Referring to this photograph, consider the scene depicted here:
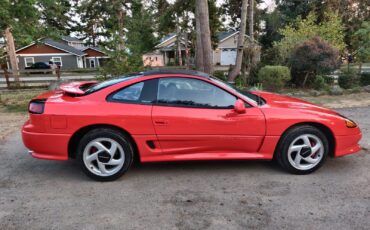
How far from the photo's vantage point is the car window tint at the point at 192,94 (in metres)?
3.98

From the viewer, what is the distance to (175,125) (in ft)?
12.8

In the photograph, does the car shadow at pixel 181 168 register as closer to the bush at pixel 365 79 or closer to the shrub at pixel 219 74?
the shrub at pixel 219 74

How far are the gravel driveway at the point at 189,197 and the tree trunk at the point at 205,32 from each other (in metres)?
8.06

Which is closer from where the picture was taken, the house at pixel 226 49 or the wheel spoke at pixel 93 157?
the wheel spoke at pixel 93 157

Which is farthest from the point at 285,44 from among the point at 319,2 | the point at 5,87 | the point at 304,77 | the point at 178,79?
the point at 319,2

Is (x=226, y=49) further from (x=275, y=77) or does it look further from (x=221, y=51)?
(x=275, y=77)

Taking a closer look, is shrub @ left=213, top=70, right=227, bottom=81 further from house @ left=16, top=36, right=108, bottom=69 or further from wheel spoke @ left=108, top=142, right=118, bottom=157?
house @ left=16, top=36, right=108, bottom=69

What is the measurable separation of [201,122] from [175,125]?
319mm

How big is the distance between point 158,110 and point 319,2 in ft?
86.9

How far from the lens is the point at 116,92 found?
3.99 m

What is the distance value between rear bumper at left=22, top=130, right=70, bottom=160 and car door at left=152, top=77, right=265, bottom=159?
44.9 inches

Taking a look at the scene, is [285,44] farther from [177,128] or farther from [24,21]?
[177,128]

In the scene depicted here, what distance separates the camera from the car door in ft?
12.8

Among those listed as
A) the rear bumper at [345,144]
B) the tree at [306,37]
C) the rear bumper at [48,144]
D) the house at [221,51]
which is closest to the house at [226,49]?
the house at [221,51]
